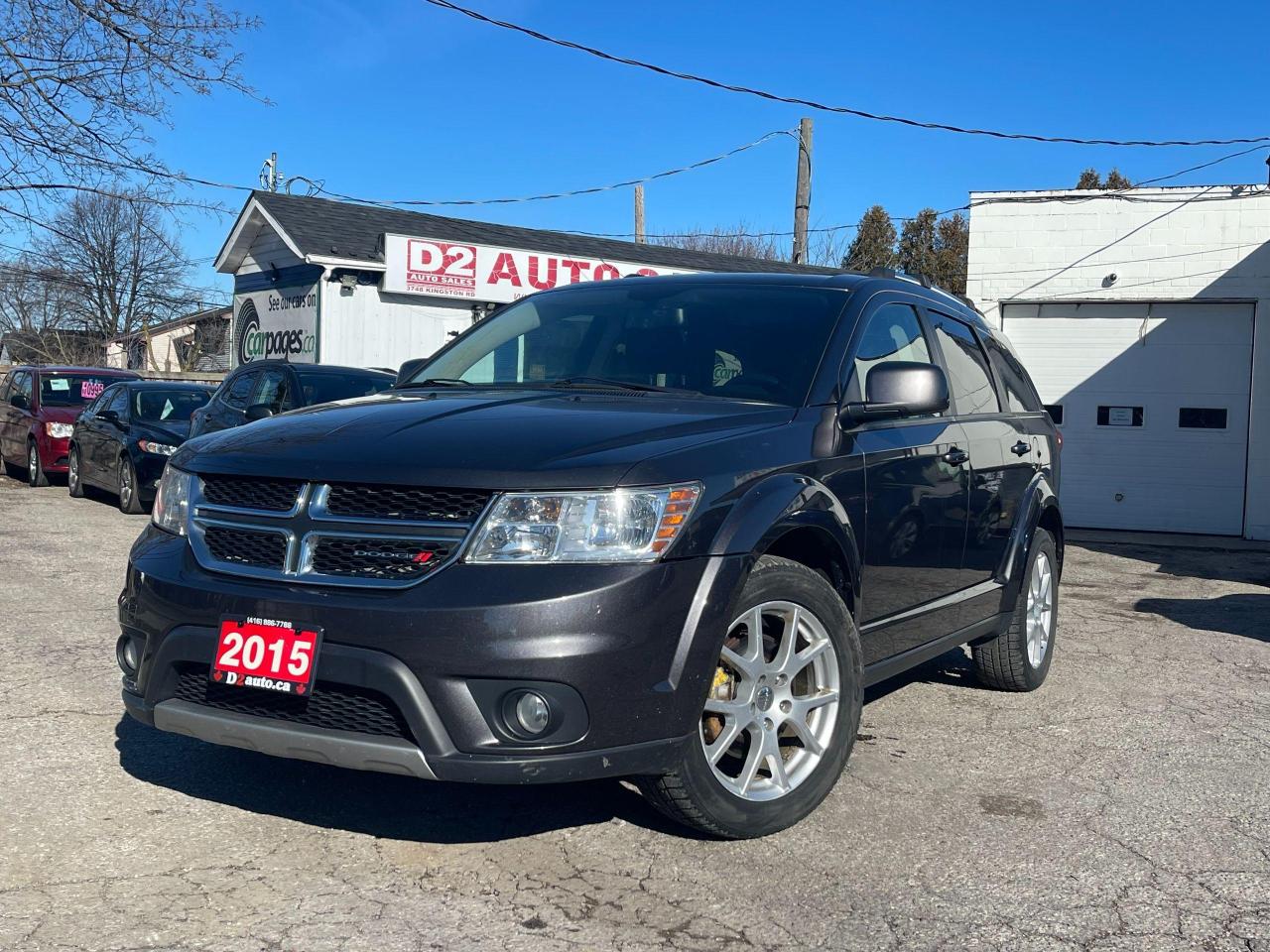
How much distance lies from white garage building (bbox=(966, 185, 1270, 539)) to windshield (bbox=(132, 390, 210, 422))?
9280 mm

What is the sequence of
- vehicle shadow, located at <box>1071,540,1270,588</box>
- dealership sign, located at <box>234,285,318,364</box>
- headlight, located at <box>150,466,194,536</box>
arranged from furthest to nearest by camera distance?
dealership sign, located at <box>234,285,318,364</box> < vehicle shadow, located at <box>1071,540,1270,588</box> < headlight, located at <box>150,466,194,536</box>

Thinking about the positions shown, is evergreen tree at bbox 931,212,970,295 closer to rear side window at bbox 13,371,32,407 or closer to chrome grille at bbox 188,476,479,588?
rear side window at bbox 13,371,32,407

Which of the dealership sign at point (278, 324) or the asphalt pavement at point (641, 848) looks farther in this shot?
the dealership sign at point (278, 324)

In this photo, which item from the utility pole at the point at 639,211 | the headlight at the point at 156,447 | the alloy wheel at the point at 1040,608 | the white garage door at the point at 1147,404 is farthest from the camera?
the utility pole at the point at 639,211

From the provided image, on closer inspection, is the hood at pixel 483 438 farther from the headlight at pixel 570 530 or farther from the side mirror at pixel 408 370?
the side mirror at pixel 408 370

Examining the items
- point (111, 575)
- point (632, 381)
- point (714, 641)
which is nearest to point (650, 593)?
point (714, 641)

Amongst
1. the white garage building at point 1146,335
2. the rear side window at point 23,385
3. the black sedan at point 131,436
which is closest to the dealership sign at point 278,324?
the rear side window at point 23,385

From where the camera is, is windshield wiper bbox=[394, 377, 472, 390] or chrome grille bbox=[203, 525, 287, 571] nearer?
chrome grille bbox=[203, 525, 287, 571]

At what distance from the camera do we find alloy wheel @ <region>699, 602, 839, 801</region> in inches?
147

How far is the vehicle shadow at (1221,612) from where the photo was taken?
8.26 metres

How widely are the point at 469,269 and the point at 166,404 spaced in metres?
7.39

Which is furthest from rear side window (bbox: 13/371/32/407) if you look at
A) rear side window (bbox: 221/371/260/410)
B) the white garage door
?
the white garage door

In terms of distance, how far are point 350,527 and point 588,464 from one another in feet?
2.16

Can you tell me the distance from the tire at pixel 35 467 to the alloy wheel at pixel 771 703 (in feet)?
48.1
